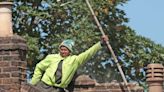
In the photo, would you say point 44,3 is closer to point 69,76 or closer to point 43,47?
point 43,47

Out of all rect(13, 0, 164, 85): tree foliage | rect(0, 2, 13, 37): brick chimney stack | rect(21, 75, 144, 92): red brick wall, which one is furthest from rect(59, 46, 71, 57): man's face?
rect(13, 0, 164, 85): tree foliage

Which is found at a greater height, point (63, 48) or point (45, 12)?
point (45, 12)

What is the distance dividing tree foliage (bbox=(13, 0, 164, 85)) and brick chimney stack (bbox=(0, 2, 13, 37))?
886cm

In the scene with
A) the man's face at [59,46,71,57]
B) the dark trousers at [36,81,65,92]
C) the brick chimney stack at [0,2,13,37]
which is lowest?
the dark trousers at [36,81,65,92]

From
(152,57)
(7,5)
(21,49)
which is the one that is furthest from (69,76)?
(152,57)

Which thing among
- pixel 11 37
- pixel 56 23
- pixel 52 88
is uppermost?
pixel 56 23

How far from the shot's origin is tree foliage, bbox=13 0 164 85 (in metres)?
20.2

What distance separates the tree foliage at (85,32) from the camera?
66.4ft

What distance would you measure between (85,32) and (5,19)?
9.99 metres

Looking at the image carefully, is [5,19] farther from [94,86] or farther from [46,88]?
[94,86]

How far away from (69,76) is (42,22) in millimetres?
11346

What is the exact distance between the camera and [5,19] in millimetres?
10516

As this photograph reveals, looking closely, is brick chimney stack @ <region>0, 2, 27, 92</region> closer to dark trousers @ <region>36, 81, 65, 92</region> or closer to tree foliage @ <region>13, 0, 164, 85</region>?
dark trousers @ <region>36, 81, 65, 92</region>

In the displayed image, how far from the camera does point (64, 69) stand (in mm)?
9938
